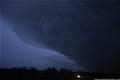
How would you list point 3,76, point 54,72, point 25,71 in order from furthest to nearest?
point 54,72, point 25,71, point 3,76

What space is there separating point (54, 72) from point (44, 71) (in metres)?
1.46

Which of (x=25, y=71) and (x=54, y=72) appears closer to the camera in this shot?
(x=25, y=71)

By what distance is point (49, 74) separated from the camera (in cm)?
2238

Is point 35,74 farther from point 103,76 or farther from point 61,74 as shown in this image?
point 103,76

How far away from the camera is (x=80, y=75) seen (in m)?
23.1

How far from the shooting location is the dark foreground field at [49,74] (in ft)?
64.4

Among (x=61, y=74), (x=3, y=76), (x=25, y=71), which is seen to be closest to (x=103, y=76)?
(x=61, y=74)

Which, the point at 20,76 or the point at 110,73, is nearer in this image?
the point at 20,76

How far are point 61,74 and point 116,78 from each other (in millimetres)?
7186

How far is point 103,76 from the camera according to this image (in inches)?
955

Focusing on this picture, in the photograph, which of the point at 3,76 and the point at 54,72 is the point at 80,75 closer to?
the point at 54,72

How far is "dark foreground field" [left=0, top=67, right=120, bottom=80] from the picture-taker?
19641 millimetres

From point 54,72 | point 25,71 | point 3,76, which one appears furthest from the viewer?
point 54,72

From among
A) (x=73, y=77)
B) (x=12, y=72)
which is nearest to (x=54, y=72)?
(x=73, y=77)
